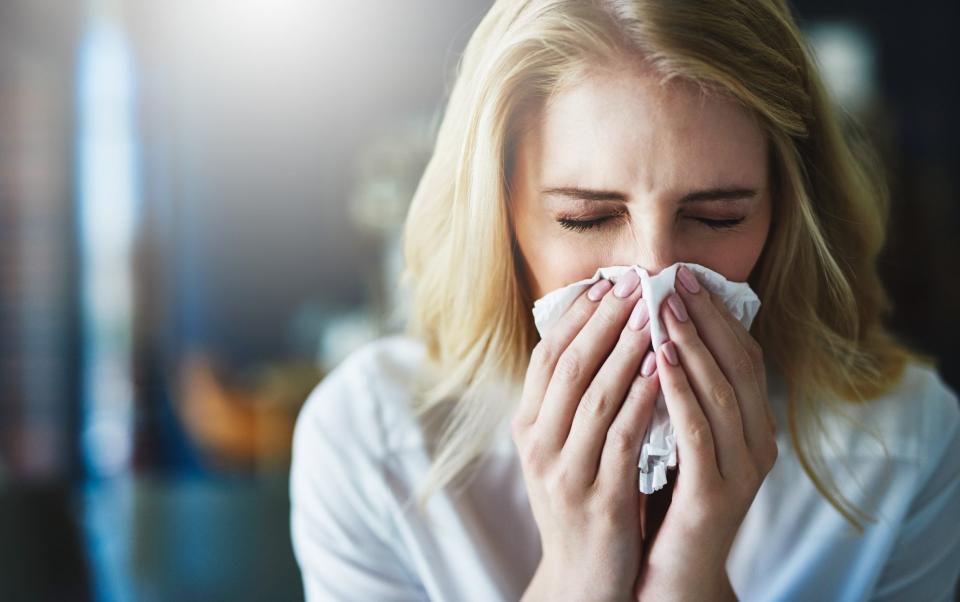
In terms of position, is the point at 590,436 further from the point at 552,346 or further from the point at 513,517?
the point at 513,517

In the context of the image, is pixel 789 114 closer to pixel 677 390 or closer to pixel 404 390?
pixel 677 390

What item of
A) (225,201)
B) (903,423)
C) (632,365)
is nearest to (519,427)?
(632,365)

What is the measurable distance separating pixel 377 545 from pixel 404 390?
0.18 metres

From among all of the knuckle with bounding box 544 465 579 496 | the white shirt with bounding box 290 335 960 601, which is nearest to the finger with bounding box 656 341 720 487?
the knuckle with bounding box 544 465 579 496

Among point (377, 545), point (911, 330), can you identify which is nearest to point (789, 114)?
point (377, 545)

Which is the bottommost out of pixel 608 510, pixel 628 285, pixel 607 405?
pixel 608 510

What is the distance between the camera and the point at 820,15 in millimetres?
3906

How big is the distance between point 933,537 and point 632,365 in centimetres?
51

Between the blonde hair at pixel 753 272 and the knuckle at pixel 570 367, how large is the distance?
13cm

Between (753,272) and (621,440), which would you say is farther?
(753,272)

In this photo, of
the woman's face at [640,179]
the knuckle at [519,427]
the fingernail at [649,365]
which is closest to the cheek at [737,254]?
the woman's face at [640,179]

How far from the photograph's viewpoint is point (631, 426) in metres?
0.71

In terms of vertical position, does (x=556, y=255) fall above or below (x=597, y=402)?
above

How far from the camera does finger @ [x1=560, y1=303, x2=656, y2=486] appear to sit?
0.71 m
